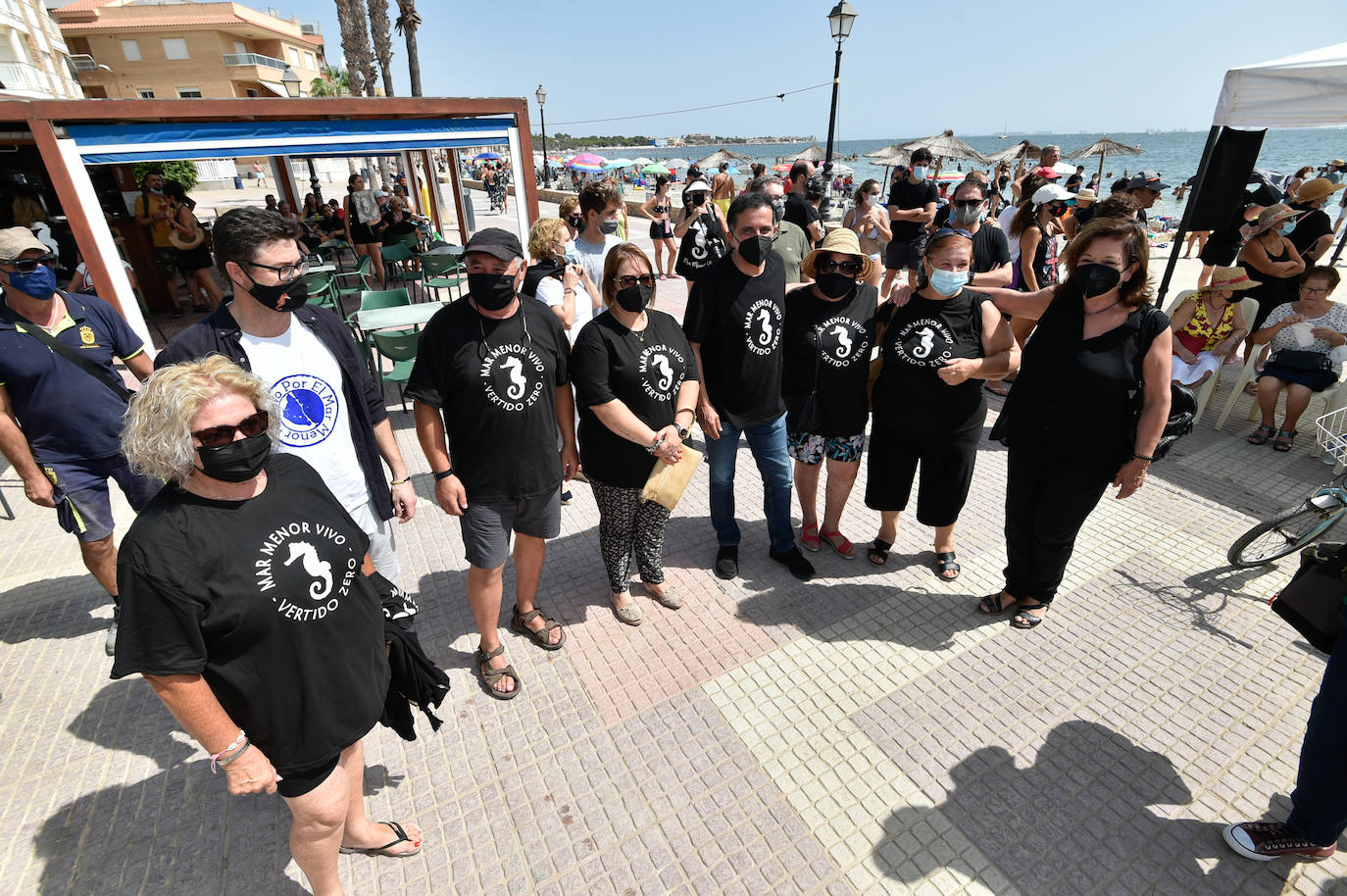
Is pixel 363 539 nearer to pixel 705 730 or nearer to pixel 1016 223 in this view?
pixel 705 730

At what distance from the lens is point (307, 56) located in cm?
5759

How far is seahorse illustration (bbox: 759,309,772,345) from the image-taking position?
333 centimetres

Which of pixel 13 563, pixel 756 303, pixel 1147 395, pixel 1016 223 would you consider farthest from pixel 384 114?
pixel 1147 395

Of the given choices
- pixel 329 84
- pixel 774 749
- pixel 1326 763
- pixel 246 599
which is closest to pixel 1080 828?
pixel 1326 763

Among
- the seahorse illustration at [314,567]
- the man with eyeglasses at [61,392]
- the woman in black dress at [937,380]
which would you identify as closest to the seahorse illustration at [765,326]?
the woman in black dress at [937,380]

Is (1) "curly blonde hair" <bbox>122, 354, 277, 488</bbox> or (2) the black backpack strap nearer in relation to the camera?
(1) "curly blonde hair" <bbox>122, 354, 277, 488</bbox>

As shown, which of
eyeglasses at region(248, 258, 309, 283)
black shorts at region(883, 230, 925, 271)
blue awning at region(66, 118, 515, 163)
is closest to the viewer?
eyeglasses at region(248, 258, 309, 283)

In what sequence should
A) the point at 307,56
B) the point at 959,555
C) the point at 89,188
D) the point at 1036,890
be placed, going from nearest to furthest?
1. the point at 1036,890
2. the point at 959,555
3. the point at 89,188
4. the point at 307,56

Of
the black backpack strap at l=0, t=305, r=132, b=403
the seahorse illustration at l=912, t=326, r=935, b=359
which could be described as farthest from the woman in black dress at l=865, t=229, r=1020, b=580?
the black backpack strap at l=0, t=305, r=132, b=403

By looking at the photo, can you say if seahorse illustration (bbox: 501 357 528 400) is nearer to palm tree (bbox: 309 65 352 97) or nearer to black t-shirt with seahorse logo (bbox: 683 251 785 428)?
black t-shirt with seahorse logo (bbox: 683 251 785 428)

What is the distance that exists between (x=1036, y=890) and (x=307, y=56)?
75007 mm

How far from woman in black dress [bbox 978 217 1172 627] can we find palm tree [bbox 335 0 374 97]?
29.9 metres

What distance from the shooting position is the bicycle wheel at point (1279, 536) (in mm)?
3551

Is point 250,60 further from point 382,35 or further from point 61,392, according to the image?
point 61,392
